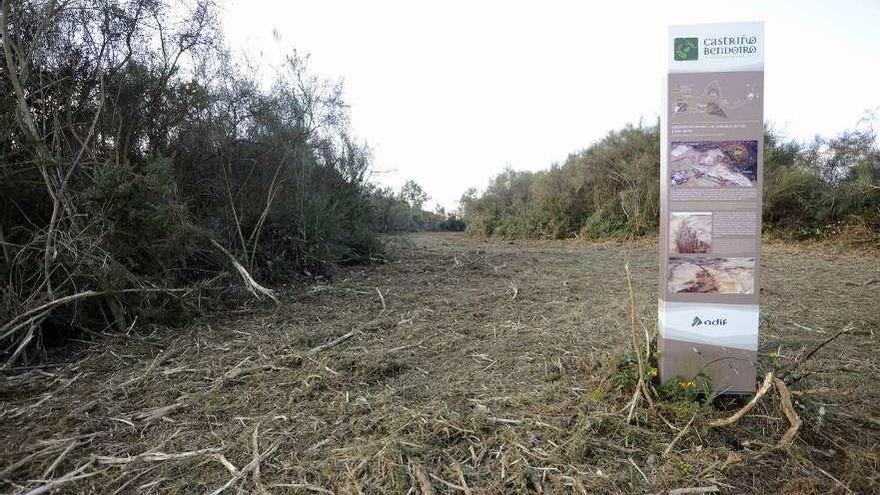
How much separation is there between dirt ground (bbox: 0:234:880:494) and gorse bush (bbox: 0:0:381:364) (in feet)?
1.92

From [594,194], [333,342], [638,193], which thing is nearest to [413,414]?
[333,342]

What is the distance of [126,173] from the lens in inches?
205

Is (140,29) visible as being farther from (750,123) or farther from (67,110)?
(750,123)

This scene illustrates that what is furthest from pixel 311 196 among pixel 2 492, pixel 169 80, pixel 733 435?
pixel 733 435

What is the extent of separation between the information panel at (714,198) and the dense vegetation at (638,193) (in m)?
13.0

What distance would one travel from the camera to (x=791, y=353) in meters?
4.28

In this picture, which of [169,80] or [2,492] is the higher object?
[169,80]

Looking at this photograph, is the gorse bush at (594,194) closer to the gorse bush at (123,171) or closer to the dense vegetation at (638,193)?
the dense vegetation at (638,193)

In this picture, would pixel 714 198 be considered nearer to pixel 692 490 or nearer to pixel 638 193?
pixel 692 490

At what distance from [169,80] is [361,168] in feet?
16.3

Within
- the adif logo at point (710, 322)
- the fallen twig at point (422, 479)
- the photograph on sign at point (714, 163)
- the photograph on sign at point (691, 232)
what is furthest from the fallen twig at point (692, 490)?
the photograph on sign at point (714, 163)

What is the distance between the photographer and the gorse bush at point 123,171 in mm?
4855

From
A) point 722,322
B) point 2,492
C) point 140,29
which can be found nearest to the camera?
point 2,492

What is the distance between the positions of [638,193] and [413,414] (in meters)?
16.8
